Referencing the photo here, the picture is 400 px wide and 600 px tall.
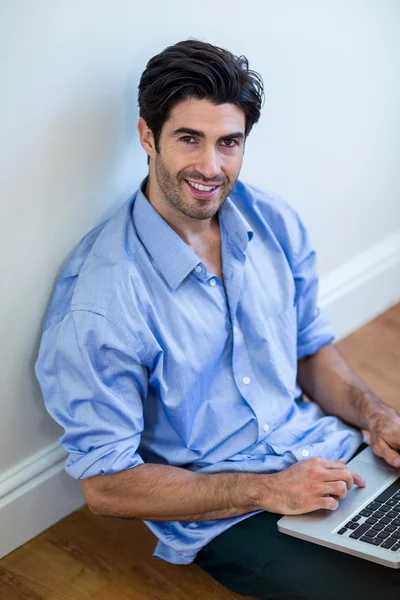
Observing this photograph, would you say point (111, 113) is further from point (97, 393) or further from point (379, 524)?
point (379, 524)

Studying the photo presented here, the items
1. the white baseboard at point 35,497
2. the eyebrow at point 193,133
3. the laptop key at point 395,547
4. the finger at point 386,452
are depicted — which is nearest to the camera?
the laptop key at point 395,547

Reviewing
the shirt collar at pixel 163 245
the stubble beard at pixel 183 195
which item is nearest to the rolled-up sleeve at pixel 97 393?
the shirt collar at pixel 163 245

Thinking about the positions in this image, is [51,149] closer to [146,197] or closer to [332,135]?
[146,197]

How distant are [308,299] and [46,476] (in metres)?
0.71

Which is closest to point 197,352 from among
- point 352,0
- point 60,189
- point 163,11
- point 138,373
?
point 138,373

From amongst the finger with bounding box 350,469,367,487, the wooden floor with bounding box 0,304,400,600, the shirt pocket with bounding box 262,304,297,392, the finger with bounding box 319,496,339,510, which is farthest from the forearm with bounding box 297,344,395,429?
the wooden floor with bounding box 0,304,400,600

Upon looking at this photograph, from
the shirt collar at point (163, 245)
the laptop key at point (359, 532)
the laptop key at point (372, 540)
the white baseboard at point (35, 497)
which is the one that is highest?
the shirt collar at point (163, 245)

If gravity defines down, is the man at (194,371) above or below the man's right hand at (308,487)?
above

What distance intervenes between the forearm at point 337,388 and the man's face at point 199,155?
52 cm

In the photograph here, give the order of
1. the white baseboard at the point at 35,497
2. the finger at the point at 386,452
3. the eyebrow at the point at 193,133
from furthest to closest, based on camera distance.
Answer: the white baseboard at the point at 35,497
the finger at the point at 386,452
the eyebrow at the point at 193,133

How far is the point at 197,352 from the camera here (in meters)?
1.79

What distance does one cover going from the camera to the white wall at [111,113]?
1716 mm

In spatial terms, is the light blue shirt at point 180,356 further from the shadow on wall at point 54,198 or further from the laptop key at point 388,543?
the laptop key at point 388,543

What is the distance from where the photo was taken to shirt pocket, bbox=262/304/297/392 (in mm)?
1914
